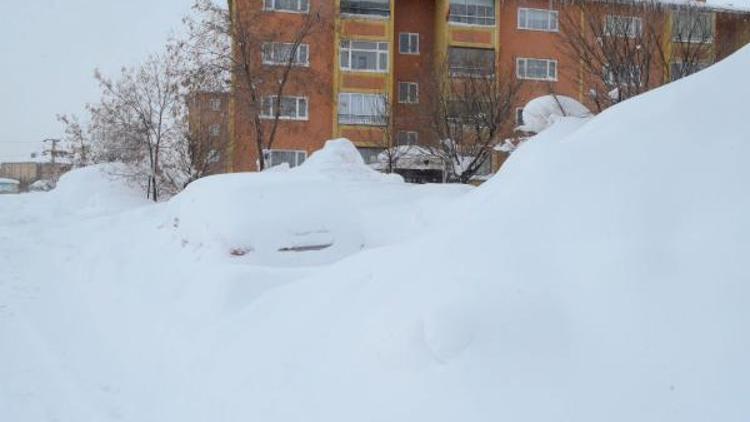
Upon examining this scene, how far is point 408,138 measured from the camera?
1155 inches

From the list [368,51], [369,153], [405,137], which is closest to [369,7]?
[368,51]

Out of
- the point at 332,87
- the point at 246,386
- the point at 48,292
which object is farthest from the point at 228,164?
the point at 246,386

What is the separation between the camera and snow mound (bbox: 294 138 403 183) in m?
10.2

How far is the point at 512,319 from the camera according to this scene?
9.65 feet

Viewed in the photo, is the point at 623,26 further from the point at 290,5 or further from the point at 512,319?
the point at 290,5

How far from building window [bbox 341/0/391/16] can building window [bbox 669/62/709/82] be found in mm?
20670

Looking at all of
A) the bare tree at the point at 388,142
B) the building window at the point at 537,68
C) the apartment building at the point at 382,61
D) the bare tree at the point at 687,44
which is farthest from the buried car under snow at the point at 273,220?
the building window at the point at 537,68

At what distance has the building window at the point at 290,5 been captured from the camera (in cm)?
2903

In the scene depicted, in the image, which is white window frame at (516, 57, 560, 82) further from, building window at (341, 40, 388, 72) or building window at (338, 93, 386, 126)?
building window at (338, 93, 386, 126)

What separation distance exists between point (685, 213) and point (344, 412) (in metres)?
2.02

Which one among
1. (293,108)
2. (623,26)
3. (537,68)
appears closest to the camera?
(623,26)

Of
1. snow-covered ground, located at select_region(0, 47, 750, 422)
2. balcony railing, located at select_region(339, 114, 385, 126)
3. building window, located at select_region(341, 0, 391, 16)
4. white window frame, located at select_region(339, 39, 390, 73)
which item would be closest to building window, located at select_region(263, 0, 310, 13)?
building window, located at select_region(341, 0, 391, 16)

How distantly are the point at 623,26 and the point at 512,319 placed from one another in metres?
10.8

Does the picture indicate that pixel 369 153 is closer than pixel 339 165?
No
